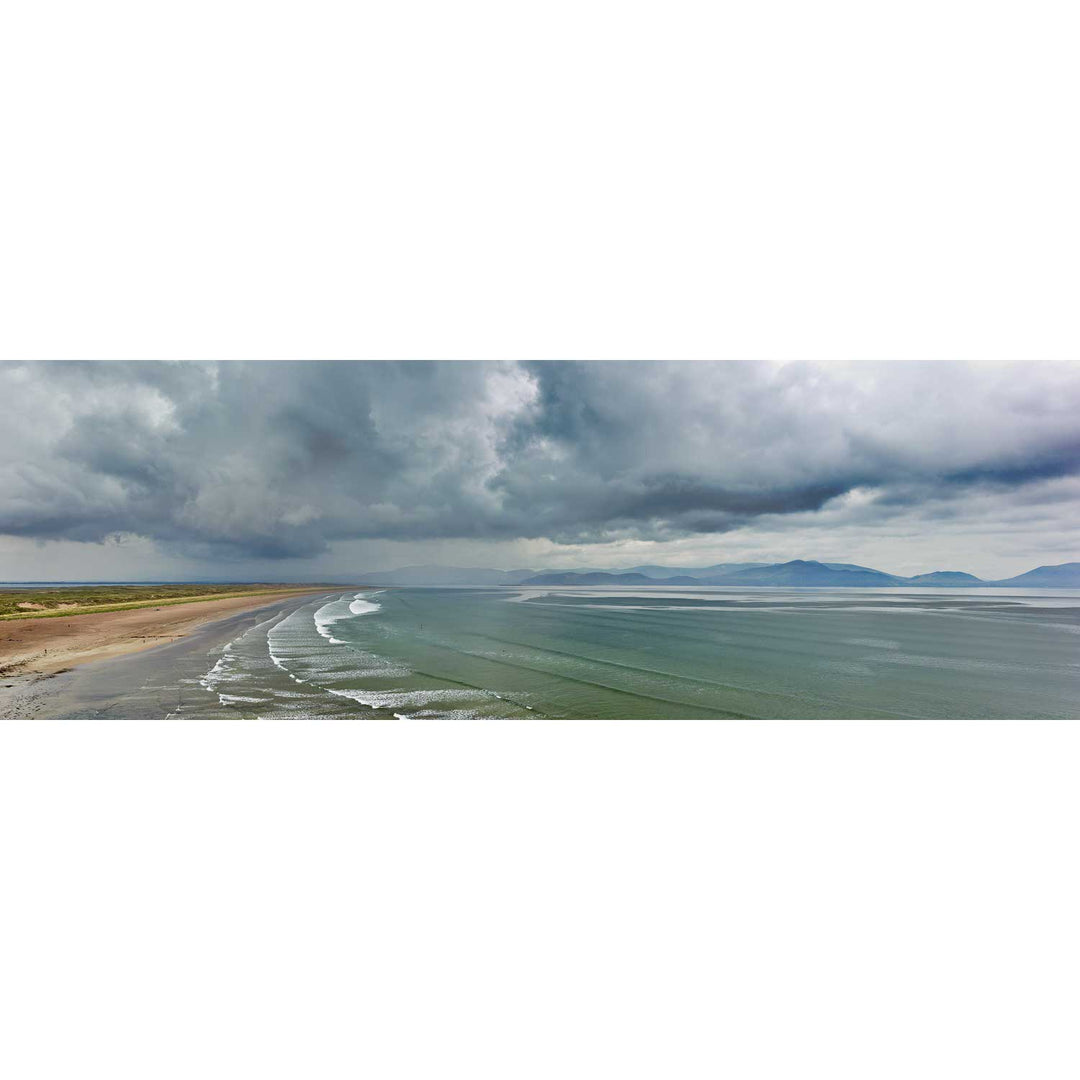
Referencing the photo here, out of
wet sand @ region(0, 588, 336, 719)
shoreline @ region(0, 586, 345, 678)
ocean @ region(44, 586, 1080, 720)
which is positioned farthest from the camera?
shoreline @ region(0, 586, 345, 678)

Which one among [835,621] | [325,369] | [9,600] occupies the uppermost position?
[325,369]

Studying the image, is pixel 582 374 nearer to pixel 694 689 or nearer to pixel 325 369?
pixel 325 369

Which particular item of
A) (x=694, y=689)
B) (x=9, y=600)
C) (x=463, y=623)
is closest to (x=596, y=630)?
(x=463, y=623)

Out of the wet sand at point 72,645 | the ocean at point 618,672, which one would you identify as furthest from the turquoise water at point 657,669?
the wet sand at point 72,645

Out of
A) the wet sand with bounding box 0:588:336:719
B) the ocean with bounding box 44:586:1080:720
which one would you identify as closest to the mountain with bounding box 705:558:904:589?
the ocean with bounding box 44:586:1080:720

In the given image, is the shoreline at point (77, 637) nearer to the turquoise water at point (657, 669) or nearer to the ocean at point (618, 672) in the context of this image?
the ocean at point (618, 672)

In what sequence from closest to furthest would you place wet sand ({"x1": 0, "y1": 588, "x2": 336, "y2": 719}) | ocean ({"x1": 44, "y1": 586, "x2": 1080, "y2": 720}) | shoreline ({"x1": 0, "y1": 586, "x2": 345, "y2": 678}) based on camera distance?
ocean ({"x1": 44, "y1": 586, "x2": 1080, "y2": 720}), wet sand ({"x1": 0, "y1": 588, "x2": 336, "y2": 719}), shoreline ({"x1": 0, "y1": 586, "x2": 345, "y2": 678})

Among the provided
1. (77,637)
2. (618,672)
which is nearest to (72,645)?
(77,637)

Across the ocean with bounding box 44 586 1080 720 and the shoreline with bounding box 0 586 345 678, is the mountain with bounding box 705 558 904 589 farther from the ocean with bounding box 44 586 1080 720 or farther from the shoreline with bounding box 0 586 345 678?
the shoreline with bounding box 0 586 345 678

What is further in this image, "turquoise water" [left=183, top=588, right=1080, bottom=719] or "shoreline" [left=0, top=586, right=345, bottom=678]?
"shoreline" [left=0, top=586, right=345, bottom=678]
